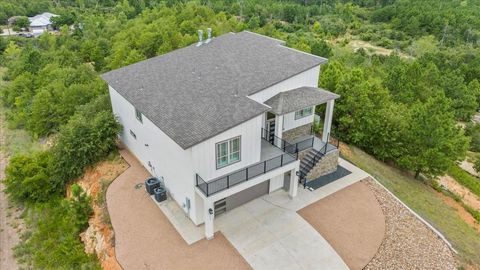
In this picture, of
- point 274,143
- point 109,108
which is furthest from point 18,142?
point 274,143

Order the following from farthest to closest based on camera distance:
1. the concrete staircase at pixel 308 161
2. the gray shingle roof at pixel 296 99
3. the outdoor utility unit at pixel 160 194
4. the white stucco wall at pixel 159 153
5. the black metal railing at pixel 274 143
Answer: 1. the concrete staircase at pixel 308 161
2. the black metal railing at pixel 274 143
3. the outdoor utility unit at pixel 160 194
4. the gray shingle roof at pixel 296 99
5. the white stucco wall at pixel 159 153

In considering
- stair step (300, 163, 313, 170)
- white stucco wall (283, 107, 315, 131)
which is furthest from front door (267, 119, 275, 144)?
stair step (300, 163, 313, 170)

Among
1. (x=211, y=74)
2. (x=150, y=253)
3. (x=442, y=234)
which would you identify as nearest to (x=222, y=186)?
(x=150, y=253)

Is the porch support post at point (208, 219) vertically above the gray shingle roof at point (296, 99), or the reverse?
the gray shingle roof at point (296, 99)

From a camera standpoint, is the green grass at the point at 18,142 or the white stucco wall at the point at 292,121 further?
the green grass at the point at 18,142

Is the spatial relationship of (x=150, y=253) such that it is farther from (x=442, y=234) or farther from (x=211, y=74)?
(x=442, y=234)

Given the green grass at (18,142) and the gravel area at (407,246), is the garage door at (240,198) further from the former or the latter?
the green grass at (18,142)

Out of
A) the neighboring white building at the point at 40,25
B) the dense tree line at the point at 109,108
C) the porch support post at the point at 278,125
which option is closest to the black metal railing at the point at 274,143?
the porch support post at the point at 278,125
